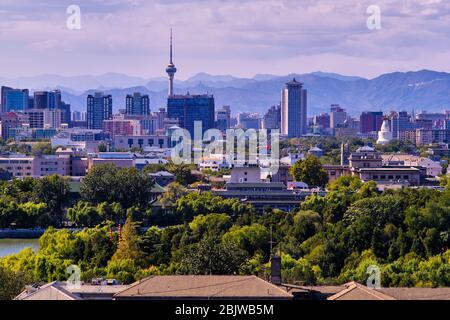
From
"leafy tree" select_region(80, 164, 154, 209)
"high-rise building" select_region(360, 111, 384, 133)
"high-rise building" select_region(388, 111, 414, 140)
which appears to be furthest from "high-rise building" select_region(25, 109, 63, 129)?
"leafy tree" select_region(80, 164, 154, 209)

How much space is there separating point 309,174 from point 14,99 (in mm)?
39143

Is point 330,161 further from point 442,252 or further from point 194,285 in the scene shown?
point 194,285

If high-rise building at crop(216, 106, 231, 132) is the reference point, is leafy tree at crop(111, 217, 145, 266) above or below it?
below

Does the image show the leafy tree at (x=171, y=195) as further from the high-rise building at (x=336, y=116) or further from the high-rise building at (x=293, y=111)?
the high-rise building at (x=336, y=116)

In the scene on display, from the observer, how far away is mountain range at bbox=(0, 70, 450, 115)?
39.9 meters

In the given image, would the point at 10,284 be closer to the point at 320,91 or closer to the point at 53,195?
the point at 53,195

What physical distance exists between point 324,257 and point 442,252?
115cm

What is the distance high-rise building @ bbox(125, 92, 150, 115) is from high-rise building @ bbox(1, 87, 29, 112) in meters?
5.00

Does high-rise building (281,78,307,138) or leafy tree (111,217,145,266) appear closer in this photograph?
leafy tree (111,217,145,266)

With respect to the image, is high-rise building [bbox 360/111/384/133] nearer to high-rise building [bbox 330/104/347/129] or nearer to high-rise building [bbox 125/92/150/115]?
high-rise building [bbox 330/104/347/129]

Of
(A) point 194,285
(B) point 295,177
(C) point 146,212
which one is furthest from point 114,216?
(A) point 194,285
